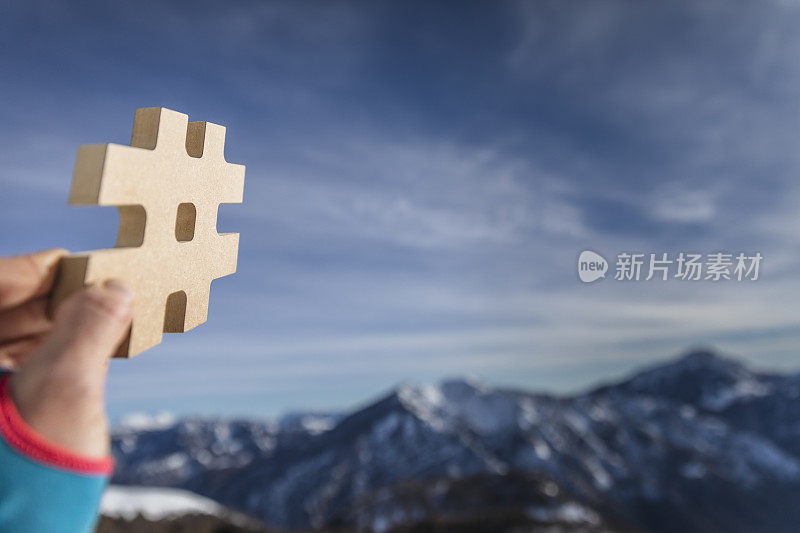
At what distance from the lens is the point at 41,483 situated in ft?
2.37

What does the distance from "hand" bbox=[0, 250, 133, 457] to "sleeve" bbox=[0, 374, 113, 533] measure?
0.08ft

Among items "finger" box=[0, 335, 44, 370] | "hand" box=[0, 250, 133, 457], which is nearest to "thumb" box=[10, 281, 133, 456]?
"hand" box=[0, 250, 133, 457]

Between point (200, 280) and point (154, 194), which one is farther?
point (200, 280)

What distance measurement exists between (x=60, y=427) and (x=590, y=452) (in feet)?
290

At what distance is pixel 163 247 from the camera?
170 cm

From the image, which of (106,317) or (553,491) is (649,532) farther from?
(106,317)

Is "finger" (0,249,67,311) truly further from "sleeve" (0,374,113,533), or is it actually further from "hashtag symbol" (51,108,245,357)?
"sleeve" (0,374,113,533)

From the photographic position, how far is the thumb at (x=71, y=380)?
780 mm

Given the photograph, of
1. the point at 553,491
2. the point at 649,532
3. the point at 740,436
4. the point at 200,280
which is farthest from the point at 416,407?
the point at 200,280

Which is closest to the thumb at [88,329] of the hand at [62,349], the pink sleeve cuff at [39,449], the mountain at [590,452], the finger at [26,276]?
the hand at [62,349]

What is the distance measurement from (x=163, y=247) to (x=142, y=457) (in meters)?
150

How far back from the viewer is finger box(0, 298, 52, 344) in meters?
1.28

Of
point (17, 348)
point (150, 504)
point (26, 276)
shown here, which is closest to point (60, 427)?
point (26, 276)

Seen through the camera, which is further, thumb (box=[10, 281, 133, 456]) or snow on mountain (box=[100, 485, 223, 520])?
snow on mountain (box=[100, 485, 223, 520])
